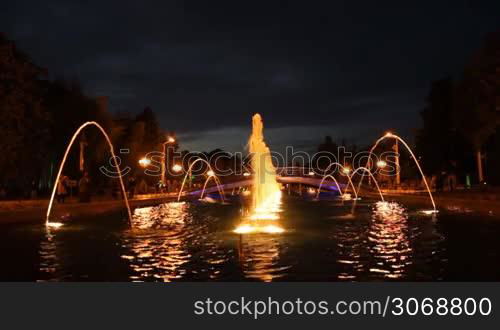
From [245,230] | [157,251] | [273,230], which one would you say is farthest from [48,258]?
[273,230]

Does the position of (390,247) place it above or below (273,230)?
below

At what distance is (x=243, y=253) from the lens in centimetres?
1536

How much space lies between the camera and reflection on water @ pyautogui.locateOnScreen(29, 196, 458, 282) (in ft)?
40.1

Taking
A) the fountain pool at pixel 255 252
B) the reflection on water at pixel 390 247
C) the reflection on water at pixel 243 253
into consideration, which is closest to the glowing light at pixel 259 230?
the fountain pool at pixel 255 252

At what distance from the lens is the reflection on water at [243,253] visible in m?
12.2

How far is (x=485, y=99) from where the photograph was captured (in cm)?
4066

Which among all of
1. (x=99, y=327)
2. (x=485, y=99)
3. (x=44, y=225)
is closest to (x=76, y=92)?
(x=44, y=225)

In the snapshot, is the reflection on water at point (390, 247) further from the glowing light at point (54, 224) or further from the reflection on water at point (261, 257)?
the glowing light at point (54, 224)

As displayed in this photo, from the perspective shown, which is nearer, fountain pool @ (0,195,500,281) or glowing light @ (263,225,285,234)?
fountain pool @ (0,195,500,281)

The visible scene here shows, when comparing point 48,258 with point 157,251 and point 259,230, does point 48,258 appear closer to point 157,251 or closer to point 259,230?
point 157,251

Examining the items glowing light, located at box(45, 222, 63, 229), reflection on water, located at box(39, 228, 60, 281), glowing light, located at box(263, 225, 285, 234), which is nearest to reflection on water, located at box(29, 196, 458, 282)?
reflection on water, located at box(39, 228, 60, 281)

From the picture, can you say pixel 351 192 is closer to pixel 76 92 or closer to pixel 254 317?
pixel 76 92

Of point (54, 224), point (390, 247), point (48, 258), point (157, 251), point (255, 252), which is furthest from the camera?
point (54, 224)

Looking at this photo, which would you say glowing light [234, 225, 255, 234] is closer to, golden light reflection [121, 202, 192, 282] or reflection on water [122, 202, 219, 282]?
reflection on water [122, 202, 219, 282]
